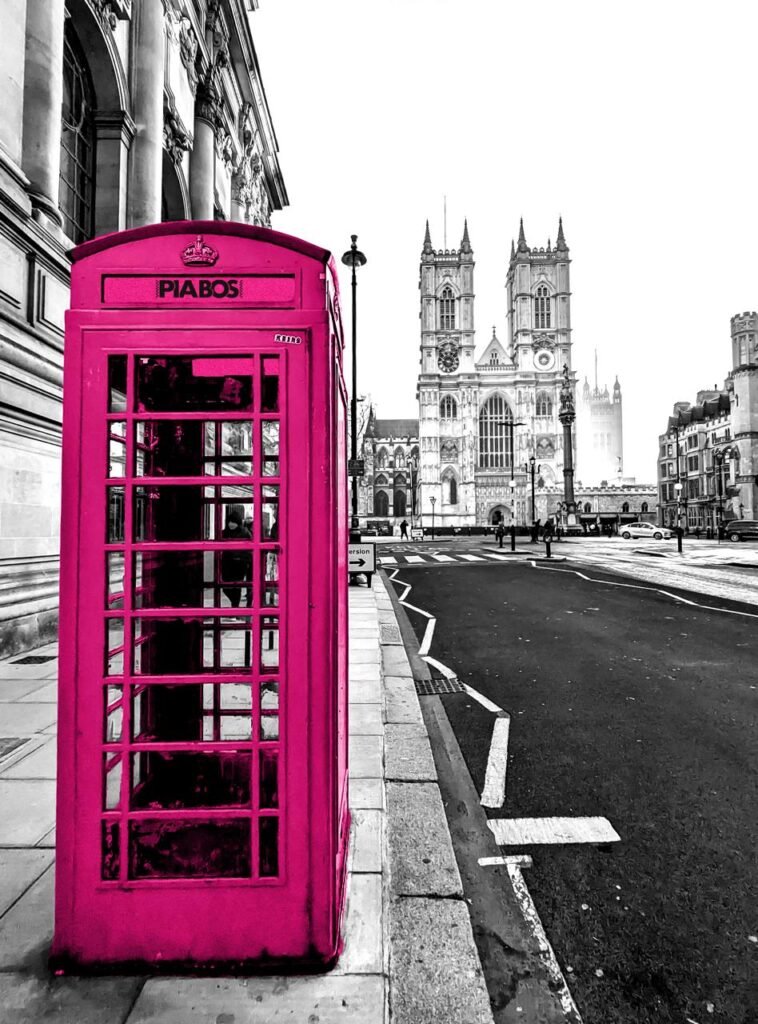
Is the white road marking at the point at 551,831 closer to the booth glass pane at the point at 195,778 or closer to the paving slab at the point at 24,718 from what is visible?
the booth glass pane at the point at 195,778

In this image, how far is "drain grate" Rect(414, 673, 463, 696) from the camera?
18.2 ft

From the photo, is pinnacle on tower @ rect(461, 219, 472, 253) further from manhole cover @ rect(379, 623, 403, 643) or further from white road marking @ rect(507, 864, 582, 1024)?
white road marking @ rect(507, 864, 582, 1024)

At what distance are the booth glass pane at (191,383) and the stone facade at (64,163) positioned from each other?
5.36 meters

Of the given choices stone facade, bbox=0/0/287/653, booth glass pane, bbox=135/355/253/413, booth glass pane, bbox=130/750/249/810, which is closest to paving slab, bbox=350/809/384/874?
booth glass pane, bbox=130/750/249/810

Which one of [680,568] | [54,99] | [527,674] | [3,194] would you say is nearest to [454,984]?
[527,674]

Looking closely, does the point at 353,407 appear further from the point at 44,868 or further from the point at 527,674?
the point at 44,868

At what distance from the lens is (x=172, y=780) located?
2.34m

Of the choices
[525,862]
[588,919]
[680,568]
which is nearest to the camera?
[588,919]

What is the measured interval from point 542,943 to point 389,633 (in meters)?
6.18

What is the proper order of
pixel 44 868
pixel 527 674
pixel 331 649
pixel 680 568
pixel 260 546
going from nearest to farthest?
pixel 260 546 → pixel 331 649 → pixel 44 868 → pixel 527 674 → pixel 680 568

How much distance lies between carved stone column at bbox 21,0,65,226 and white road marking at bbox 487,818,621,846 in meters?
8.40

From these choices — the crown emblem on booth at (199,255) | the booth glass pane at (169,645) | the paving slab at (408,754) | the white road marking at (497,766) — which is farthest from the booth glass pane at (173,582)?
the white road marking at (497,766)

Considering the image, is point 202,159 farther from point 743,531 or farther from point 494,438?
point 494,438

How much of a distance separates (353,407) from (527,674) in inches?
313
